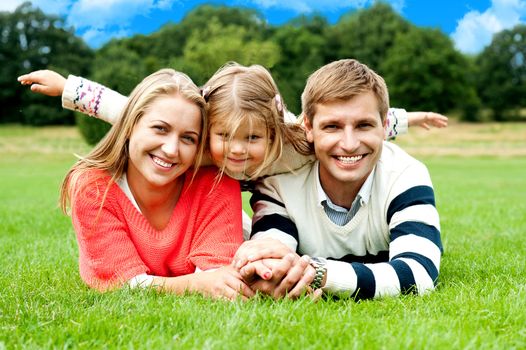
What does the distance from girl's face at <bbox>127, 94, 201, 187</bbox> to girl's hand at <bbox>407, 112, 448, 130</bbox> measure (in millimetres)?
2171

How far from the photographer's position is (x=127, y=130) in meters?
3.81

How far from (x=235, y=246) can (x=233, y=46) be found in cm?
5631

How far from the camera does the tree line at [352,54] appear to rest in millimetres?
58469

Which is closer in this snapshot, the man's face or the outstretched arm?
the man's face

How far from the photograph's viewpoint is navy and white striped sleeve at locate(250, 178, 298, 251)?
3.86 m

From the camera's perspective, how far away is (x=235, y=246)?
3.68 m

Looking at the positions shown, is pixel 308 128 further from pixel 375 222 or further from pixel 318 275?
pixel 318 275

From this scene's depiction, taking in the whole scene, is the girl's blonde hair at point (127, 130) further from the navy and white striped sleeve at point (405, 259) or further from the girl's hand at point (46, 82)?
the navy and white striped sleeve at point (405, 259)

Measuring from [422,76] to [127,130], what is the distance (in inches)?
2470

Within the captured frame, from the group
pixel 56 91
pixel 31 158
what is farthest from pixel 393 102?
pixel 56 91

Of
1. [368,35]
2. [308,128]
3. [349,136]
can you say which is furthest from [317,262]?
[368,35]

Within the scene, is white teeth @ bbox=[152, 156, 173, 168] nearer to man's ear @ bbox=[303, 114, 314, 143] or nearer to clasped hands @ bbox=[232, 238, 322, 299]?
clasped hands @ bbox=[232, 238, 322, 299]

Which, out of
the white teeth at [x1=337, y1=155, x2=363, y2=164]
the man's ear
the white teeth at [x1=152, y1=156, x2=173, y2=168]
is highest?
the man's ear

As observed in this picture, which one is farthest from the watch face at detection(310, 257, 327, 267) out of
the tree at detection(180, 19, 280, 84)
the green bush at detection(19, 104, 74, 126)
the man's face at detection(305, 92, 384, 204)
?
the green bush at detection(19, 104, 74, 126)
